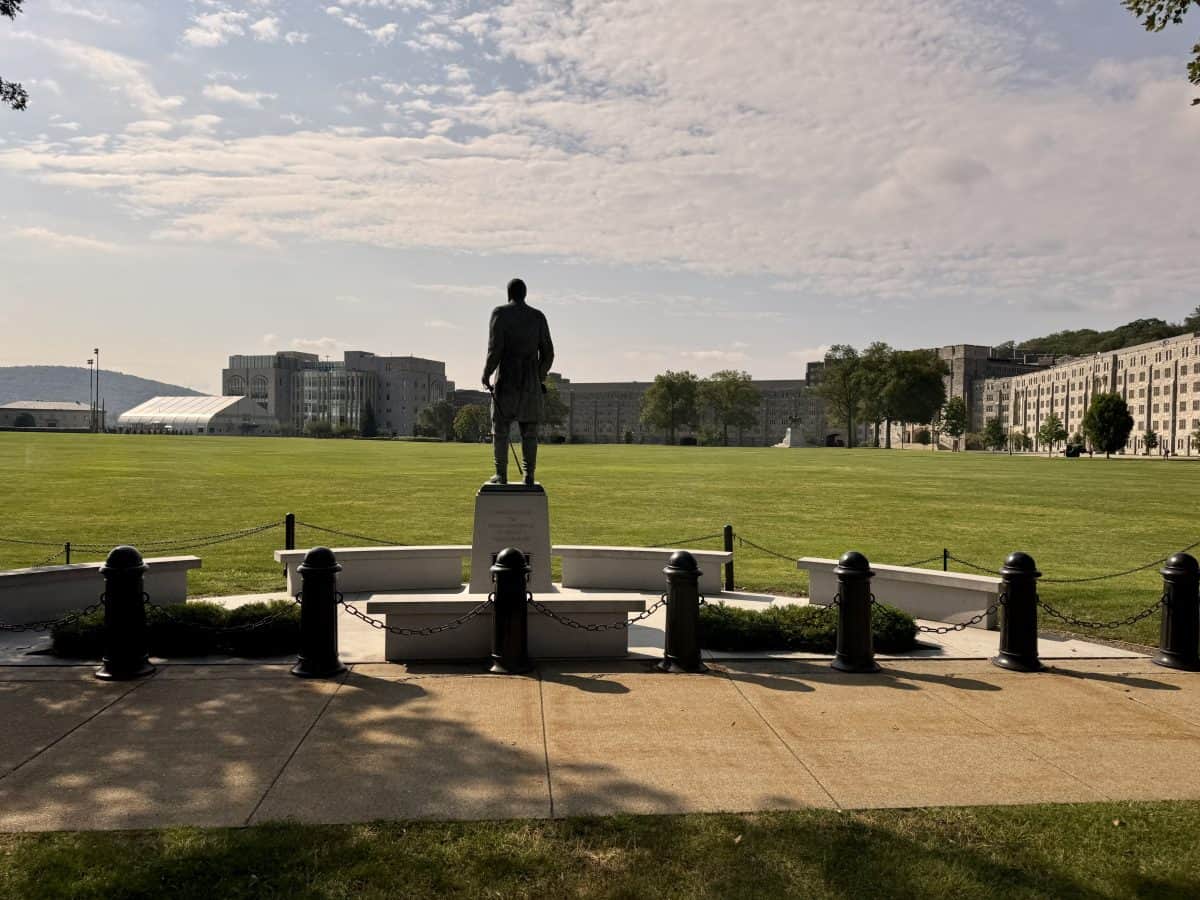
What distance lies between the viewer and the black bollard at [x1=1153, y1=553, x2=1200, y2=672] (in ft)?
27.3

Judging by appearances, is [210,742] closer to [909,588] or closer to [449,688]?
[449,688]

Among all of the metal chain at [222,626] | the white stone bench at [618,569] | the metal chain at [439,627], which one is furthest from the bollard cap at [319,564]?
the white stone bench at [618,569]

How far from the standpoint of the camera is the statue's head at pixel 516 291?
37.7 ft

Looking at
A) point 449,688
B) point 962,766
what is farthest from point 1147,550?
point 449,688

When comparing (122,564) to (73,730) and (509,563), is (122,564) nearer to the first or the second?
(73,730)

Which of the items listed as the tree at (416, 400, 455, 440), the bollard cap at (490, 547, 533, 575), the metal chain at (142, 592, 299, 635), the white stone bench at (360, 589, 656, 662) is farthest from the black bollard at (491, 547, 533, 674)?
the tree at (416, 400, 455, 440)

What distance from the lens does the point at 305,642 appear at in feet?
25.3

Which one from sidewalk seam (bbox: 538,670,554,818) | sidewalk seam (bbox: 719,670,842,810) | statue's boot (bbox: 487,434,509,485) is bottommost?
sidewalk seam (bbox: 719,670,842,810)

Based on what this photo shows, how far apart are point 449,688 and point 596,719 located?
151 cm

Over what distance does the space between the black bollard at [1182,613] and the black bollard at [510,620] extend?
6.33 meters

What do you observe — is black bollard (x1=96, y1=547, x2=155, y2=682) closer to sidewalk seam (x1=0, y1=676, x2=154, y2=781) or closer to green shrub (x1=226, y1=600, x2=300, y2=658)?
sidewalk seam (x1=0, y1=676, x2=154, y2=781)

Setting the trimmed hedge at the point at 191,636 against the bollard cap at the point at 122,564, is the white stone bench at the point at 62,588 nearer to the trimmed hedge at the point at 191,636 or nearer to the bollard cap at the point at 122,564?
the trimmed hedge at the point at 191,636

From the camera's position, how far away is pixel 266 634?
27.6 ft

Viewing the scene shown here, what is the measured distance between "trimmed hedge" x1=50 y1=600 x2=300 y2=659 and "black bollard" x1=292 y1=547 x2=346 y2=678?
703 mm
